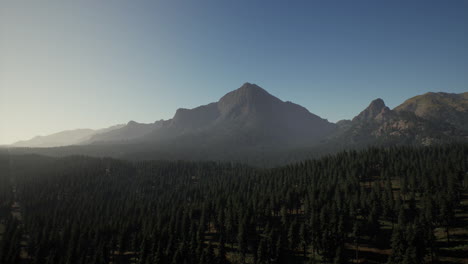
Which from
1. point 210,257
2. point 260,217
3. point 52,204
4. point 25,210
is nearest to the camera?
point 210,257

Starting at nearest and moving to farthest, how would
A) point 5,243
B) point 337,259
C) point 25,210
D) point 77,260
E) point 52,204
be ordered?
point 337,259, point 77,260, point 5,243, point 25,210, point 52,204

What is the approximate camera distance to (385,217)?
326ft

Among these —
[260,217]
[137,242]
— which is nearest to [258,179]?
[260,217]

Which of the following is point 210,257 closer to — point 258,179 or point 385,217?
point 385,217

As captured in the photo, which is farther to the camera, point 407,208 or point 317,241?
point 407,208

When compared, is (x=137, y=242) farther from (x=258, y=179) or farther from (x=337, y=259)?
(x=258, y=179)

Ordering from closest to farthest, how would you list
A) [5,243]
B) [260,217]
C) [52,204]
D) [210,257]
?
[210,257]
[5,243]
[260,217]
[52,204]

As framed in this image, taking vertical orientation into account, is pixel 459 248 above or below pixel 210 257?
above

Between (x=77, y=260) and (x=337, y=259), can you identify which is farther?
(x=77, y=260)

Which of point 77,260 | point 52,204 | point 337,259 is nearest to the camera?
point 337,259

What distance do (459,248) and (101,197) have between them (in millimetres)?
205433

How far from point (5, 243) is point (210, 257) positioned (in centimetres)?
9461

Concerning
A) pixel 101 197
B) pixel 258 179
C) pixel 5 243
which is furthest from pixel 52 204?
pixel 258 179

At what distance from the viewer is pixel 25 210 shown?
15550 cm
